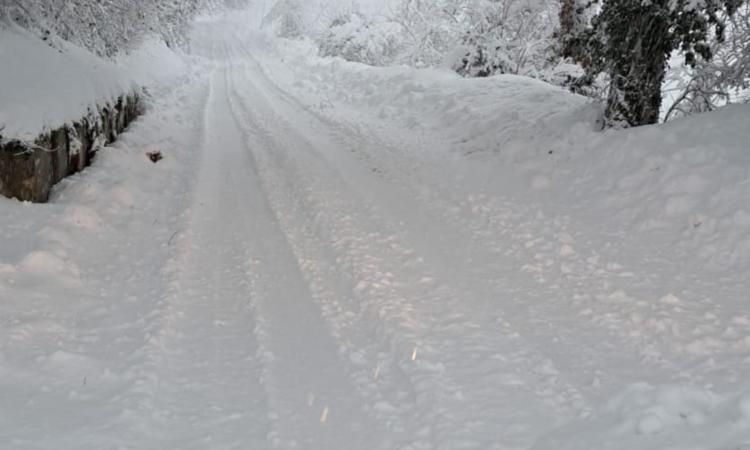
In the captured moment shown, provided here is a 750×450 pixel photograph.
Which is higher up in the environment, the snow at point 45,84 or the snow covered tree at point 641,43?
the snow covered tree at point 641,43

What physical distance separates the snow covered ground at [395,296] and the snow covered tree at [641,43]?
73 centimetres

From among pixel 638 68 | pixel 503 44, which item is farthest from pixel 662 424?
pixel 503 44

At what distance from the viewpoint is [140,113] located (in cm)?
1243

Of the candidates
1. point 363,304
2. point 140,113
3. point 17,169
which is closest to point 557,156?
point 363,304

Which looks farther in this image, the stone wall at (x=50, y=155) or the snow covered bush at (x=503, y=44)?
the snow covered bush at (x=503, y=44)

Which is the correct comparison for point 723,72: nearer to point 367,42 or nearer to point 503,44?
point 503,44

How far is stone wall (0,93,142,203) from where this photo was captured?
6.57 m

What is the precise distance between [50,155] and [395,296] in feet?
15.9

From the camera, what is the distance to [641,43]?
27.3ft

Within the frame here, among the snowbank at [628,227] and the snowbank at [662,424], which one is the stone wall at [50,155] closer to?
the snowbank at [628,227]

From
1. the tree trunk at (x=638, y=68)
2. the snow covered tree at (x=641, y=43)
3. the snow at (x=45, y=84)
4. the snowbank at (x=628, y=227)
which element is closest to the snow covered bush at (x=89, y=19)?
the snow at (x=45, y=84)

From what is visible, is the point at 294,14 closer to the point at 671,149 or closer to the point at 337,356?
the point at 671,149

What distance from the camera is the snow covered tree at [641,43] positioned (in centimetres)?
764

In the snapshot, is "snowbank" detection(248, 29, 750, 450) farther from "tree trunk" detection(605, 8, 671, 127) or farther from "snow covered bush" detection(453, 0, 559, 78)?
"snow covered bush" detection(453, 0, 559, 78)
